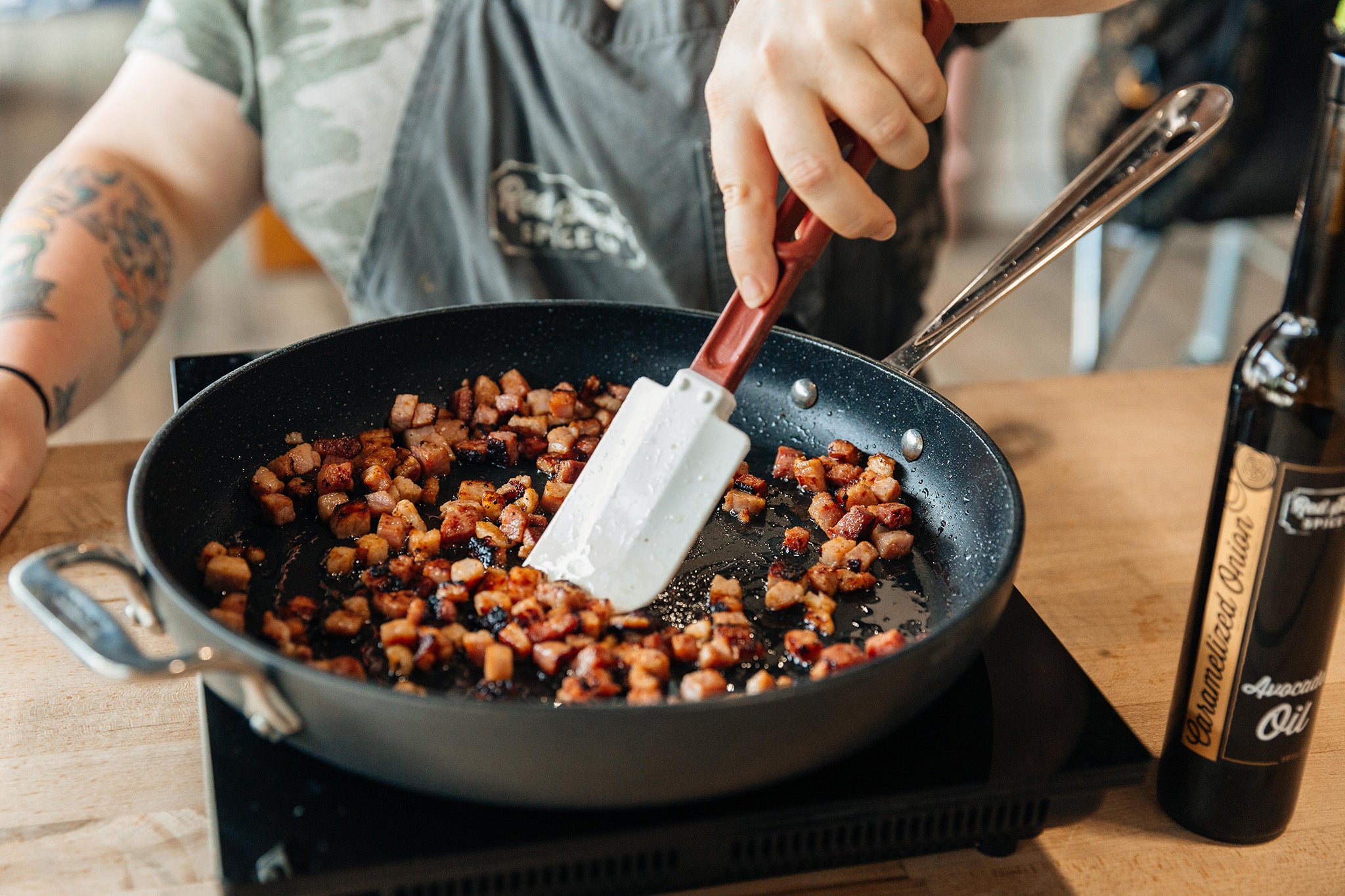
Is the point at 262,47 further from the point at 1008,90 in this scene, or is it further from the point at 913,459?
the point at 1008,90

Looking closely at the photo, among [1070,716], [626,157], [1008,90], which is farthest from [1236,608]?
[1008,90]

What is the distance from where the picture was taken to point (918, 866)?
750 mm

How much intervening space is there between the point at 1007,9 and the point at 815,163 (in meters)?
0.39

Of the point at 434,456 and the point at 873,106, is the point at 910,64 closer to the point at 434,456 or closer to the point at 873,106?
the point at 873,106

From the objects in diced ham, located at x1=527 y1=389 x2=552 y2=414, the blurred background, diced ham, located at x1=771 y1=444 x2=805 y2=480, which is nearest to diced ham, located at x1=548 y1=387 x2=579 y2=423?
diced ham, located at x1=527 y1=389 x2=552 y2=414

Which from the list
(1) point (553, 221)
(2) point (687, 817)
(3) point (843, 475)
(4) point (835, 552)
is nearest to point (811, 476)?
(3) point (843, 475)

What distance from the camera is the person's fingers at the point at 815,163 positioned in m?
0.81

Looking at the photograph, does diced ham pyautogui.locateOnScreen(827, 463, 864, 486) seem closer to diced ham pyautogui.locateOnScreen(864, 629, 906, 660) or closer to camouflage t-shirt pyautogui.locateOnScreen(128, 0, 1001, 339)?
diced ham pyautogui.locateOnScreen(864, 629, 906, 660)

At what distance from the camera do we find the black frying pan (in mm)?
589

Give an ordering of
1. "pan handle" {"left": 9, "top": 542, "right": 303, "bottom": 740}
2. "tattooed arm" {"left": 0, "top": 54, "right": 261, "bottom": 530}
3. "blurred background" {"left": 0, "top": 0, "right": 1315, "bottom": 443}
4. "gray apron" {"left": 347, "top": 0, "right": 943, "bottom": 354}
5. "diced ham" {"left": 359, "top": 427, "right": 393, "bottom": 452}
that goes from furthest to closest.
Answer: "blurred background" {"left": 0, "top": 0, "right": 1315, "bottom": 443} → "gray apron" {"left": 347, "top": 0, "right": 943, "bottom": 354} → "tattooed arm" {"left": 0, "top": 54, "right": 261, "bottom": 530} → "diced ham" {"left": 359, "top": 427, "right": 393, "bottom": 452} → "pan handle" {"left": 9, "top": 542, "right": 303, "bottom": 740}

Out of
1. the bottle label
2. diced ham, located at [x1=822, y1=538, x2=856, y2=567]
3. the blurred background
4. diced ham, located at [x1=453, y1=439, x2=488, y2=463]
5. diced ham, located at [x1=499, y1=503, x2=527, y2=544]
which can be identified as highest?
the bottle label

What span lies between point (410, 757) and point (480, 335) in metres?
0.62

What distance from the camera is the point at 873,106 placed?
81 centimetres

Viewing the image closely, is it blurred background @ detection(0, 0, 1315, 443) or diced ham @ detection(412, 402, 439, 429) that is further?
blurred background @ detection(0, 0, 1315, 443)
